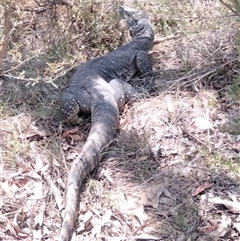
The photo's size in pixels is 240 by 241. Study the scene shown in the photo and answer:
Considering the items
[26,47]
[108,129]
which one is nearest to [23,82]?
[26,47]

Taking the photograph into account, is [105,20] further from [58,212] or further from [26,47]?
[58,212]

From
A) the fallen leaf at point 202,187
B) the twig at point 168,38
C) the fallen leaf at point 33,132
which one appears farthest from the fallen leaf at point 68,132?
the twig at point 168,38

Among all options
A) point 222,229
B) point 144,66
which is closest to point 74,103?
point 144,66

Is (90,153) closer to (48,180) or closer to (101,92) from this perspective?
(48,180)

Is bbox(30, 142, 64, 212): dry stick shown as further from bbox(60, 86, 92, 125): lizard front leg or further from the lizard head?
the lizard head

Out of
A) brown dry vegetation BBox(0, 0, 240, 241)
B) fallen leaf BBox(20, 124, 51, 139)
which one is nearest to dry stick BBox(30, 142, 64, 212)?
brown dry vegetation BBox(0, 0, 240, 241)

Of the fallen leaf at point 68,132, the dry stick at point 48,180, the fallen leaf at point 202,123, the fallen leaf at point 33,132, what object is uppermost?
the dry stick at point 48,180

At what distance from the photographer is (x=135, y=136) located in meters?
5.01

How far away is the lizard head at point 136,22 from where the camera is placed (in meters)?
6.82

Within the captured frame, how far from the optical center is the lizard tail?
3.95 metres

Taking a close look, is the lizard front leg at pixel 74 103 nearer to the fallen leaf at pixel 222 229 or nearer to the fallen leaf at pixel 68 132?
the fallen leaf at pixel 68 132

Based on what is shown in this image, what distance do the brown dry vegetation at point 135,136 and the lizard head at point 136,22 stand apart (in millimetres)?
151

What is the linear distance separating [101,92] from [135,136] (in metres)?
0.83

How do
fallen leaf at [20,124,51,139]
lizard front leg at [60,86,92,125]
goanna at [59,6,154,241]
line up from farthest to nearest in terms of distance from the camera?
lizard front leg at [60,86,92,125] < fallen leaf at [20,124,51,139] < goanna at [59,6,154,241]
